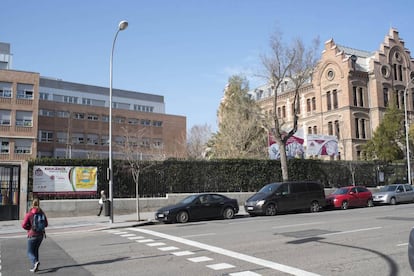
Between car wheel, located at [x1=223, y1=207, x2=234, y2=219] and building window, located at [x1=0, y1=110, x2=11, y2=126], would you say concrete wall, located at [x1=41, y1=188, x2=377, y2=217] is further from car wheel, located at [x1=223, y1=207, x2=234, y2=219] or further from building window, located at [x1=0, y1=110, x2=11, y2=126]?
building window, located at [x1=0, y1=110, x2=11, y2=126]

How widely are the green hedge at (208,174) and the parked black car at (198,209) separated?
5.37 m

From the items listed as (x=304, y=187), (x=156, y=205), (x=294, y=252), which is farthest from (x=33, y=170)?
(x=294, y=252)

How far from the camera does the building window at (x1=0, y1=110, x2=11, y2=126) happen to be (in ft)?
163

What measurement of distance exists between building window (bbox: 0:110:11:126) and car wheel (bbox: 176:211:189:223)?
133 feet

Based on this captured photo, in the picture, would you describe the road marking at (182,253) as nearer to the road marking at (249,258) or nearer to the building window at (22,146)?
the road marking at (249,258)

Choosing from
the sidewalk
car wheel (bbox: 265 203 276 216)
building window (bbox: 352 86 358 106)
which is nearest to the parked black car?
the sidewalk

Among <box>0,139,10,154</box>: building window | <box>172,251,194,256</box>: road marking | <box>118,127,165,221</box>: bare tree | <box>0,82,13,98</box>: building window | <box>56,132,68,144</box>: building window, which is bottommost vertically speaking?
<box>172,251,194,256</box>: road marking

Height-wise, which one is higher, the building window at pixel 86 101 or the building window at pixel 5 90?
the building window at pixel 86 101

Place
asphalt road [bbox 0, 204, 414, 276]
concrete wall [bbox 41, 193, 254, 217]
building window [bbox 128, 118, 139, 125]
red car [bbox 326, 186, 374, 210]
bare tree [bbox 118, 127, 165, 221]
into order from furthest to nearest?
building window [bbox 128, 118, 139, 125] → red car [bbox 326, 186, 374, 210] → concrete wall [bbox 41, 193, 254, 217] → bare tree [bbox 118, 127, 165, 221] → asphalt road [bbox 0, 204, 414, 276]

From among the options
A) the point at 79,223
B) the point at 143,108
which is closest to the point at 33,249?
the point at 79,223

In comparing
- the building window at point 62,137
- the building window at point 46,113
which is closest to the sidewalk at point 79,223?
the building window at point 62,137

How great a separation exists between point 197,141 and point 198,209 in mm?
29682

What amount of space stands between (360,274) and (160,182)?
18847 mm

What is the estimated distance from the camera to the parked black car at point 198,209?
1791 cm
